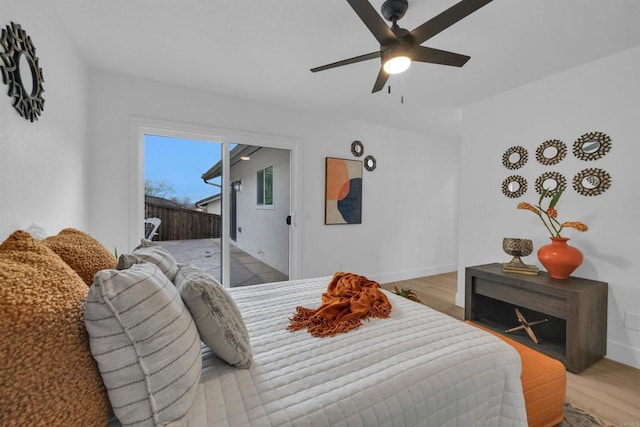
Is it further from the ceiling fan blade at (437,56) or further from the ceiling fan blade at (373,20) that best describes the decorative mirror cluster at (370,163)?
the ceiling fan blade at (373,20)

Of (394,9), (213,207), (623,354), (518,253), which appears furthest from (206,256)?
(623,354)

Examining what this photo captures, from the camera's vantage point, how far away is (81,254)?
3.78ft

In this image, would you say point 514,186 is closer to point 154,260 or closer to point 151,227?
point 154,260

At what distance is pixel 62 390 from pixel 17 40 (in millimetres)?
1616

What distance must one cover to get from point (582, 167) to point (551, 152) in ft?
0.96

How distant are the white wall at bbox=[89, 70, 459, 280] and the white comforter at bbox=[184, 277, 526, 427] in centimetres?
235

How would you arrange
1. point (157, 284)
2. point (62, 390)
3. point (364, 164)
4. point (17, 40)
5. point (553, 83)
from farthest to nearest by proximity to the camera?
point (364, 164) → point (553, 83) → point (17, 40) → point (157, 284) → point (62, 390)

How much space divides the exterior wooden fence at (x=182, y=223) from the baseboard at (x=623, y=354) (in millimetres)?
3843

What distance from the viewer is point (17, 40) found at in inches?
51.6

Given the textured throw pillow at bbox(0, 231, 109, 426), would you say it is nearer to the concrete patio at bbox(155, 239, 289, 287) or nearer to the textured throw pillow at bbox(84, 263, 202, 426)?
the textured throw pillow at bbox(84, 263, 202, 426)

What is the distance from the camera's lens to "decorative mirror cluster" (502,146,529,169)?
293 cm

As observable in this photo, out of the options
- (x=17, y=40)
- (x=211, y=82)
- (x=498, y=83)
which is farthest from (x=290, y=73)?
(x=498, y=83)

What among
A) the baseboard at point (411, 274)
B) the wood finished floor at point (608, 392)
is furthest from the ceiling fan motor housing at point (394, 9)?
the baseboard at point (411, 274)

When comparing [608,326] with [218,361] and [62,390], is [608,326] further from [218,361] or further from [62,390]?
[62,390]
